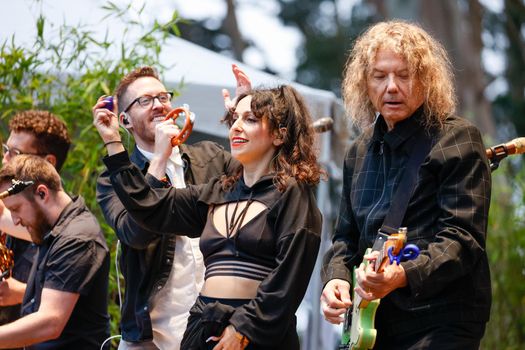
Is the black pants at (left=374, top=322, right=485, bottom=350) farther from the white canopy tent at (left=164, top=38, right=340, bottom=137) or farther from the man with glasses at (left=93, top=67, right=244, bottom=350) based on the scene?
the white canopy tent at (left=164, top=38, right=340, bottom=137)

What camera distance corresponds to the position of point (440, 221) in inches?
159

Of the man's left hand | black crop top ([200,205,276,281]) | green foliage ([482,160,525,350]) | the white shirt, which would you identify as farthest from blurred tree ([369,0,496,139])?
the man's left hand

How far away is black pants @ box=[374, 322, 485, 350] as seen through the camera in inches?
156

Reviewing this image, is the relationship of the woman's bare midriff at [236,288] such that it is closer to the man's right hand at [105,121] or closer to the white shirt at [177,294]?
the white shirt at [177,294]

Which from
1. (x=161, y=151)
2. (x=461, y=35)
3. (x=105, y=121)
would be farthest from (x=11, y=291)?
(x=461, y=35)

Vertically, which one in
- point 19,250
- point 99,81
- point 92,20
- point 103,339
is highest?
point 92,20

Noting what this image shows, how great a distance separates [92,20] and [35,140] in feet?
5.94

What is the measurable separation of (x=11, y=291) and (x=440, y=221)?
8.27 feet

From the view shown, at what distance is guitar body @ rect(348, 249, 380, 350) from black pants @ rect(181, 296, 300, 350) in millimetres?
348

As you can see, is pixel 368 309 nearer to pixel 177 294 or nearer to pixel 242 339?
pixel 242 339

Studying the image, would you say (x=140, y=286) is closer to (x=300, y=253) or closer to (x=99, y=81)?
(x=300, y=253)

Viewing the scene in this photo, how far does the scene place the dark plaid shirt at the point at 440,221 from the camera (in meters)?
3.93

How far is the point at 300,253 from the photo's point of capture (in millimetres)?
4305

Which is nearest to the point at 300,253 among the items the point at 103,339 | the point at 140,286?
the point at 140,286
